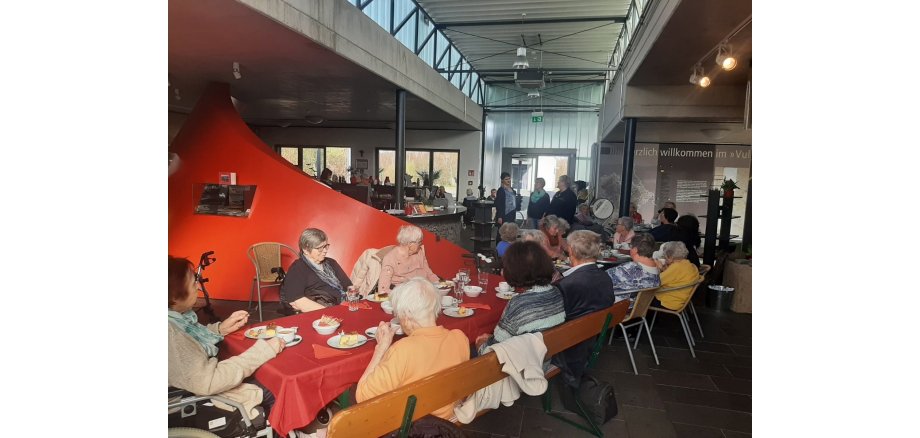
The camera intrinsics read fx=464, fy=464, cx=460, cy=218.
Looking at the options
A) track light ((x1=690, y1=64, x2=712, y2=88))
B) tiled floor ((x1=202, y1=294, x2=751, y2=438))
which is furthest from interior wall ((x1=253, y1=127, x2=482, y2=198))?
tiled floor ((x1=202, y1=294, x2=751, y2=438))

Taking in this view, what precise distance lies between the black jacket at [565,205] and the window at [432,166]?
346 inches

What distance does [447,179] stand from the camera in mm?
16234

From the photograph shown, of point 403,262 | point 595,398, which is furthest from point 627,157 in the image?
point 595,398

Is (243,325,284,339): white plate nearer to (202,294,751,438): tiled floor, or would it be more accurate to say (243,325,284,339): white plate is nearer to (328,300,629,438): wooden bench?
(328,300,629,438): wooden bench

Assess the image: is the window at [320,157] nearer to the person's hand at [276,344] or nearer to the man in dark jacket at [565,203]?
the man in dark jacket at [565,203]

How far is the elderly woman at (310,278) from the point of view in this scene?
133 inches

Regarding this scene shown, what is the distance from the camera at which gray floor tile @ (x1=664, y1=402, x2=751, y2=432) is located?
3.09m

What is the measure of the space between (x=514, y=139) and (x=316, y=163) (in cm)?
707

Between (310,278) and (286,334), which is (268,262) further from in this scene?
(286,334)

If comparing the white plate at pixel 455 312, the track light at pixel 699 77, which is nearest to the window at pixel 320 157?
the track light at pixel 699 77

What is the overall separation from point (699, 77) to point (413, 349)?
251 inches

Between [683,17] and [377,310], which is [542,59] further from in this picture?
[377,310]
